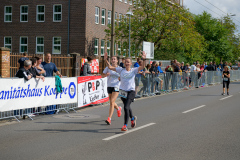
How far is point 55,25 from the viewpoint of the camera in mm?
42188

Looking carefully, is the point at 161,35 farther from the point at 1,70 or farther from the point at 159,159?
the point at 159,159

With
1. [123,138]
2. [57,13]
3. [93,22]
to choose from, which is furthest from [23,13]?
[123,138]

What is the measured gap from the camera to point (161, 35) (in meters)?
41.6

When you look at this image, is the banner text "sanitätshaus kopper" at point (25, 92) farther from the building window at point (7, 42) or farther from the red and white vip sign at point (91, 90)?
the building window at point (7, 42)

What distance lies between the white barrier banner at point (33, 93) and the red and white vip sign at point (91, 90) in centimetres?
35

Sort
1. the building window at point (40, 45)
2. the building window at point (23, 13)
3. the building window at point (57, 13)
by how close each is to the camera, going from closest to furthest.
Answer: the building window at point (57, 13), the building window at point (40, 45), the building window at point (23, 13)

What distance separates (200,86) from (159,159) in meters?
26.0

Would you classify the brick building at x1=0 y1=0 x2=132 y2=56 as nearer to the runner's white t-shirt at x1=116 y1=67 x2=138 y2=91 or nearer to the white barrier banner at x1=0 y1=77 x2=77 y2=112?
the white barrier banner at x1=0 y1=77 x2=77 y2=112

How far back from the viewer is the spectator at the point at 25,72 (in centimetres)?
1148

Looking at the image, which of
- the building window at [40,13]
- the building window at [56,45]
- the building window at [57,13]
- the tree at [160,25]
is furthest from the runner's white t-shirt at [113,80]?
the building window at [40,13]

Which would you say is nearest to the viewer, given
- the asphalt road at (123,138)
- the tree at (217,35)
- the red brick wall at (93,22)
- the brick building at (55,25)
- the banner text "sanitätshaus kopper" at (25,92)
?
the asphalt road at (123,138)

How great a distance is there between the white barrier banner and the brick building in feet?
90.8

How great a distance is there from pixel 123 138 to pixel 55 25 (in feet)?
115

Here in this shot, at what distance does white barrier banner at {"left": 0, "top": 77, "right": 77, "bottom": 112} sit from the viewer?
35.3ft
